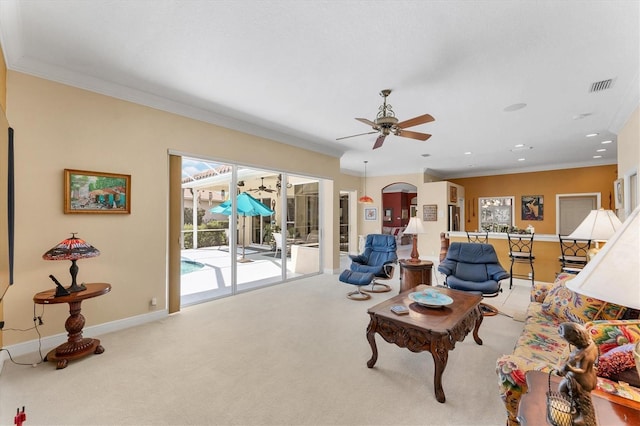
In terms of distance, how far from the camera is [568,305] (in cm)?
242

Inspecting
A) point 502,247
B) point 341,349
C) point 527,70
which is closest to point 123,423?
point 341,349

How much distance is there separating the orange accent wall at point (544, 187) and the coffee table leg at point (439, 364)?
891cm

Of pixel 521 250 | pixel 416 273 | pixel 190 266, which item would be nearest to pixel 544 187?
pixel 521 250

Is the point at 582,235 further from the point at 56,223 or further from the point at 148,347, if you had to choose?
the point at 56,223

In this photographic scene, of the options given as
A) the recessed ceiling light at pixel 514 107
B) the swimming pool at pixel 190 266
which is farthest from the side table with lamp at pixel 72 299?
the recessed ceiling light at pixel 514 107

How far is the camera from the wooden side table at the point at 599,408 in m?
1.01

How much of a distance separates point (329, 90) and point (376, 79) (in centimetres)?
61

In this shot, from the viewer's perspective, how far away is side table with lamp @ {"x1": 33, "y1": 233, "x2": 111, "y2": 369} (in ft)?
8.22

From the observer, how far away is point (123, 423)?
6.05ft

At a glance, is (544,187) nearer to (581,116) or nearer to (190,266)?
(581,116)

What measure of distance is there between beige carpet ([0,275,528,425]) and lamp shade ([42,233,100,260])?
1.01 meters

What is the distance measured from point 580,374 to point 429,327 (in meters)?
1.34

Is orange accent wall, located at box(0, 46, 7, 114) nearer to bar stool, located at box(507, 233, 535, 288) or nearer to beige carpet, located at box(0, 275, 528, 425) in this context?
beige carpet, located at box(0, 275, 528, 425)

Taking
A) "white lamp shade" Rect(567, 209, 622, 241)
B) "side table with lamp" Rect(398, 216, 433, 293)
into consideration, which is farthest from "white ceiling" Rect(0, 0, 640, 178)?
"side table with lamp" Rect(398, 216, 433, 293)
